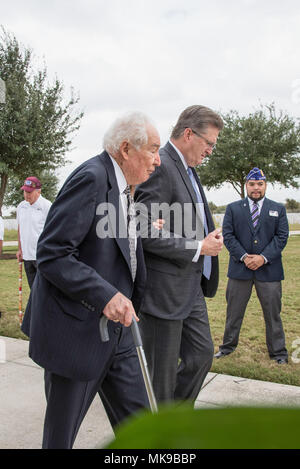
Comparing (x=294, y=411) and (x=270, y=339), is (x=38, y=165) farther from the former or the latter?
(x=294, y=411)

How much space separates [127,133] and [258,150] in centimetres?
2991

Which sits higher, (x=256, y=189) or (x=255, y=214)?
(x=256, y=189)

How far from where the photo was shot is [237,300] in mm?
5320

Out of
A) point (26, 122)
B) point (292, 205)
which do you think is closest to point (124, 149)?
point (26, 122)

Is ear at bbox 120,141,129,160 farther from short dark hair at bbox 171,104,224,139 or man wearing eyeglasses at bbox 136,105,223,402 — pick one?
short dark hair at bbox 171,104,224,139

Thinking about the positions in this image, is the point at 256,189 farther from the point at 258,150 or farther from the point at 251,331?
the point at 258,150

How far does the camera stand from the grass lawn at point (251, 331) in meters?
4.53

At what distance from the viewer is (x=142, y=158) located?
2230 millimetres

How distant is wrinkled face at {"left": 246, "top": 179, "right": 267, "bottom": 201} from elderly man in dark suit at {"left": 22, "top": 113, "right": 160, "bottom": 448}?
320 centimetres

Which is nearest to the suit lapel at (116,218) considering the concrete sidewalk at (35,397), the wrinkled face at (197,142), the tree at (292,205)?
the wrinkled face at (197,142)

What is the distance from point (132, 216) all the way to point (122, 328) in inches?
20.8

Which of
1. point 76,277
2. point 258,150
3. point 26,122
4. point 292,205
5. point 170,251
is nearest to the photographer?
point 76,277

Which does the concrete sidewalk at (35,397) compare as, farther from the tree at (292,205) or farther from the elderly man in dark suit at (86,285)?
the tree at (292,205)

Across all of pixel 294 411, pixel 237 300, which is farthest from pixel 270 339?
pixel 294 411
